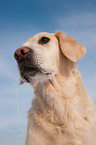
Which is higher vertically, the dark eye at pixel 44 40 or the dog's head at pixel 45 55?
the dark eye at pixel 44 40

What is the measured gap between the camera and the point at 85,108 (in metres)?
4.66

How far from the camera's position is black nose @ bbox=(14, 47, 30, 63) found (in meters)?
4.35

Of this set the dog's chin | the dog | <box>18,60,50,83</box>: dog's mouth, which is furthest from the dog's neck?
<box>18,60,50,83</box>: dog's mouth

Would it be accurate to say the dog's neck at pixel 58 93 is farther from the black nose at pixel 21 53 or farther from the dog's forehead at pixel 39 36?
the dog's forehead at pixel 39 36

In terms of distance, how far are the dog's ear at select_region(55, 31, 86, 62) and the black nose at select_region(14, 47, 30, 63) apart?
1097 millimetres

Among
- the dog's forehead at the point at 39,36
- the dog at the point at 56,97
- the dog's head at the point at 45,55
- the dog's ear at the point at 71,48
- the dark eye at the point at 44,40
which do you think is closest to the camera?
the dog at the point at 56,97

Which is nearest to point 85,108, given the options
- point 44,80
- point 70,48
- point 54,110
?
point 54,110

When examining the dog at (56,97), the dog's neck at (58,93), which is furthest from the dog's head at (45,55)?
the dog's neck at (58,93)

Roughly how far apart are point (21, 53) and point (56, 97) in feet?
4.55

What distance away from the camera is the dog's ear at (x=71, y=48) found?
16.2 feet

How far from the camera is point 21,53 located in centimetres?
438

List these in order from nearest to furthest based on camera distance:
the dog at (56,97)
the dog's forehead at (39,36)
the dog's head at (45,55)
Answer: the dog at (56,97), the dog's head at (45,55), the dog's forehead at (39,36)

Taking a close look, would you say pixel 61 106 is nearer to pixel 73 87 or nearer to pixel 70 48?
pixel 73 87

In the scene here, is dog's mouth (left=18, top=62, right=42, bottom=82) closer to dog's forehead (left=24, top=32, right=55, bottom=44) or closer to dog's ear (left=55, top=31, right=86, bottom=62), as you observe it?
dog's ear (left=55, top=31, right=86, bottom=62)
